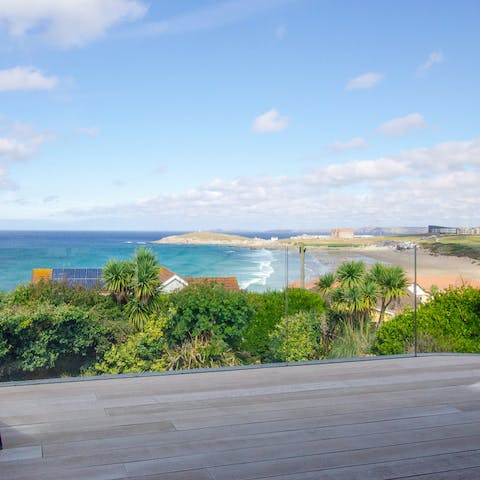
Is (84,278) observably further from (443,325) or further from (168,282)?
(443,325)

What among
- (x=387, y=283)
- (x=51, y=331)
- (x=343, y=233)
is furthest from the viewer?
(x=343, y=233)

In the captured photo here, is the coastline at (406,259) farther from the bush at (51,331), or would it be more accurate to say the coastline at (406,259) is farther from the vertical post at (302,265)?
the bush at (51,331)

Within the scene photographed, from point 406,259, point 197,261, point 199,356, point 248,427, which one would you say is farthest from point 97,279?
point 197,261

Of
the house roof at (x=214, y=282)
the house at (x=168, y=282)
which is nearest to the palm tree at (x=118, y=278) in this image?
the house at (x=168, y=282)

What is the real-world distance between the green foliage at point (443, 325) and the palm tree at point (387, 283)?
1.38 meters

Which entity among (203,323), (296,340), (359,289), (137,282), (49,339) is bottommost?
(296,340)

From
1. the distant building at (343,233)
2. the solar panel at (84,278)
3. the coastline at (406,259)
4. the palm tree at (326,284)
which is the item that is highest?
the distant building at (343,233)

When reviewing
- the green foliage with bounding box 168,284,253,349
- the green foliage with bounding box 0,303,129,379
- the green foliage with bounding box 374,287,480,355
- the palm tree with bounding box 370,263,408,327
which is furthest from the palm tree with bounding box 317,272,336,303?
the green foliage with bounding box 0,303,129,379

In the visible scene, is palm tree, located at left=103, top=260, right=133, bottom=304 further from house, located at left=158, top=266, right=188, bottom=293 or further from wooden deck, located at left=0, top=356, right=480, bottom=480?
wooden deck, located at left=0, top=356, right=480, bottom=480

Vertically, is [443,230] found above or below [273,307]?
above

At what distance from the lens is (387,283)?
26.8 ft

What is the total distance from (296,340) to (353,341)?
0.71 metres

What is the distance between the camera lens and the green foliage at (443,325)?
5402 millimetres

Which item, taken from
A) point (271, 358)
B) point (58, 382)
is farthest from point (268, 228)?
point (58, 382)
